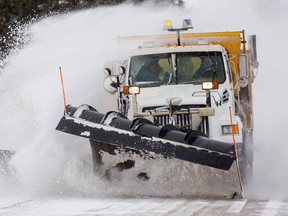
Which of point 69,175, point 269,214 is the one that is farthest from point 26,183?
point 269,214

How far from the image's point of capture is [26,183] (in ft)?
38.4

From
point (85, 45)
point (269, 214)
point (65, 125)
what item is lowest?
point (269, 214)

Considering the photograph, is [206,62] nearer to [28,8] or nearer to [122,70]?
[122,70]

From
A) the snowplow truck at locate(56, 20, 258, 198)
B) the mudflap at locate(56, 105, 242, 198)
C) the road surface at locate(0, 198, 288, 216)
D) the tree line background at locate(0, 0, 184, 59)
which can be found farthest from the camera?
the tree line background at locate(0, 0, 184, 59)

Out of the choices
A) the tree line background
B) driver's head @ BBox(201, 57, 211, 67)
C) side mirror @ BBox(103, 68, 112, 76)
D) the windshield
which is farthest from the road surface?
the tree line background

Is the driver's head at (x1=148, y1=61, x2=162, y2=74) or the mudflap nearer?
the mudflap

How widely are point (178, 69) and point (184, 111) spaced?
3.24ft

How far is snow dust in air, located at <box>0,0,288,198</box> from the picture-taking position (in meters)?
11.7

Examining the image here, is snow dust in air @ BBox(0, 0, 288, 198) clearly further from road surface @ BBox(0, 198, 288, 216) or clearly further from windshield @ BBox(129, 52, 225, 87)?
windshield @ BBox(129, 52, 225, 87)

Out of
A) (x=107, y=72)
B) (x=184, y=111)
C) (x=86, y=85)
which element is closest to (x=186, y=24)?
(x=107, y=72)

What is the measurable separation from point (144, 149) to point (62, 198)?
3.58 feet

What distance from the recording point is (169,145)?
10797 millimetres

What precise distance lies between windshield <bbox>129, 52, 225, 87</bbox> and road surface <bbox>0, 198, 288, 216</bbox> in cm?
223

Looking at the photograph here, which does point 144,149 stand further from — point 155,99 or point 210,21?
point 210,21
